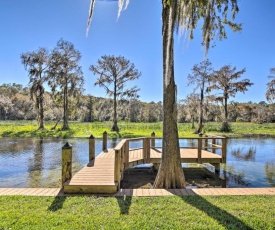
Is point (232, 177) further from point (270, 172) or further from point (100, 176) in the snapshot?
point (100, 176)

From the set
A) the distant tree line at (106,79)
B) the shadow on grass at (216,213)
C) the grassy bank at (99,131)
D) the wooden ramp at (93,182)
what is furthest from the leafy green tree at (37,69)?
the shadow on grass at (216,213)

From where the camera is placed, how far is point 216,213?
3.63 meters

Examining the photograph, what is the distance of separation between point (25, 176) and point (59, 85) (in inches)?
674

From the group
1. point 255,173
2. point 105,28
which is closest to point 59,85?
point 105,28

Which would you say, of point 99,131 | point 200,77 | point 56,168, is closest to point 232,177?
point 56,168

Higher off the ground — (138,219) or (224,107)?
(224,107)

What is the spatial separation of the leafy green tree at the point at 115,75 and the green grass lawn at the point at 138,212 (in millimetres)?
19356

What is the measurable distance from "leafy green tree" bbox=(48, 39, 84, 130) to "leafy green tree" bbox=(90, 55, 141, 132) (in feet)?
6.62

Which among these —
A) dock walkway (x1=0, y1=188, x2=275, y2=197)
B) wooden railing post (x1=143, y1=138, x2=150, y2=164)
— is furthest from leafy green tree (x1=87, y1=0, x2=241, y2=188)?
wooden railing post (x1=143, y1=138, x2=150, y2=164)

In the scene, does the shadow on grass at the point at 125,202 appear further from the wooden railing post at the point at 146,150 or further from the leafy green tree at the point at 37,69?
the leafy green tree at the point at 37,69

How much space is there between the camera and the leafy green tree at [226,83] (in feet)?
80.6

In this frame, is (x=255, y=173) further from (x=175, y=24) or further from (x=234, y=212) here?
(x=175, y=24)

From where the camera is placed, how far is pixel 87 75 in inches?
967

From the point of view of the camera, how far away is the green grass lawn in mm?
3225
